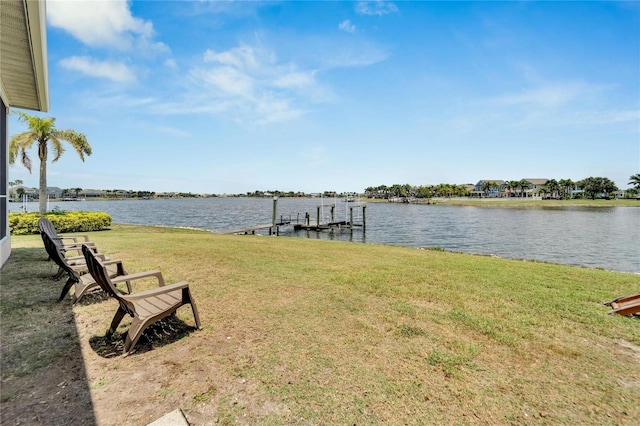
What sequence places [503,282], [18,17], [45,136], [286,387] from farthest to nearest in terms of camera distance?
[45,136]
[503,282]
[18,17]
[286,387]

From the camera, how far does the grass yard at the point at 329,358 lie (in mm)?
2383

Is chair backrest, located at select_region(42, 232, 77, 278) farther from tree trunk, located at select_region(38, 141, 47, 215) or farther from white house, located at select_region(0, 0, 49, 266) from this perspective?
tree trunk, located at select_region(38, 141, 47, 215)

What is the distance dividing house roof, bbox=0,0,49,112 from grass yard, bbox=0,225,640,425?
463 centimetres

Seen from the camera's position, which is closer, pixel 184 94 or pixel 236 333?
pixel 236 333

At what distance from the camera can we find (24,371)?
2.80 m

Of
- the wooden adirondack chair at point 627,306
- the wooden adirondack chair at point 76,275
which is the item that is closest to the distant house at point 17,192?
the wooden adirondack chair at point 76,275

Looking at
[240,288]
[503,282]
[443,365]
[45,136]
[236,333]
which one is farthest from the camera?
[45,136]

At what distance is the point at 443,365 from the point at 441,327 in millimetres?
1042

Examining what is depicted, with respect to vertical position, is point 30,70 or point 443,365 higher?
point 30,70

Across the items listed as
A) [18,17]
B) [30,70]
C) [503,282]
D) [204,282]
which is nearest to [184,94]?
[30,70]

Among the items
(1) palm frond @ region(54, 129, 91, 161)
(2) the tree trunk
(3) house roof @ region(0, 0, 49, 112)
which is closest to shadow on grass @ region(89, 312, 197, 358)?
(3) house roof @ region(0, 0, 49, 112)

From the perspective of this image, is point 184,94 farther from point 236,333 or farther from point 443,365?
point 443,365

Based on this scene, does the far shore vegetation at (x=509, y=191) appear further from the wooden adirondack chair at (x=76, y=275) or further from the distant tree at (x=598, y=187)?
the wooden adirondack chair at (x=76, y=275)

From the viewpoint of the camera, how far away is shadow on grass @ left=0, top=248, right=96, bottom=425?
2.27m
